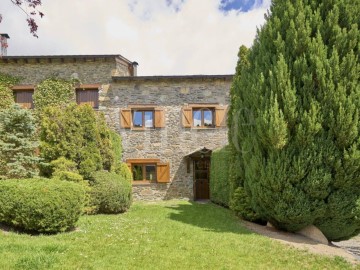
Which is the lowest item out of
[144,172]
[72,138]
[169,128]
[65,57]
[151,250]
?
[144,172]

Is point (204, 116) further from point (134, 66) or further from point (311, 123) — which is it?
point (311, 123)

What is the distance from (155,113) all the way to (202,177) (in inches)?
177

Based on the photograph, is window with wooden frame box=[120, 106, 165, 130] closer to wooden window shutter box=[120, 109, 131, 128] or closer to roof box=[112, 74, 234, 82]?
wooden window shutter box=[120, 109, 131, 128]

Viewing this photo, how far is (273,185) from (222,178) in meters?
5.70

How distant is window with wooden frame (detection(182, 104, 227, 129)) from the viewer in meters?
→ 15.6

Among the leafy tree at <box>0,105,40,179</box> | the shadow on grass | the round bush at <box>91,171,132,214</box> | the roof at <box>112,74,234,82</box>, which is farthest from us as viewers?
the roof at <box>112,74,234,82</box>

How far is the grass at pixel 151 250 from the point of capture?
4652mm

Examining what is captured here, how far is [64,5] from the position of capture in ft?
14.4

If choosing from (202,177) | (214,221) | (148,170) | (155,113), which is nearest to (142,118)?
(155,113)

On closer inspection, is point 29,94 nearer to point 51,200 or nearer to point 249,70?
point 51,200

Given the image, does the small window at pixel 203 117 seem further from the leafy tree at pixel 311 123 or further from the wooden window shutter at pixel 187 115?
the leafy tree at pixel 311 123

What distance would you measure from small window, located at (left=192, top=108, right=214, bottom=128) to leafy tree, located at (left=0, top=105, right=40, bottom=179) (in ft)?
26.3

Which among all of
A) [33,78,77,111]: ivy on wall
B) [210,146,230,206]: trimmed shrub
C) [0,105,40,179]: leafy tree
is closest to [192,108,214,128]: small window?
[210,146,230,206]: trimmed shrub

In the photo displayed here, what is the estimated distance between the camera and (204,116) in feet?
51.9
